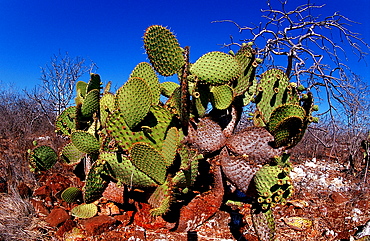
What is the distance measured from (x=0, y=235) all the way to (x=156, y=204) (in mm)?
1372

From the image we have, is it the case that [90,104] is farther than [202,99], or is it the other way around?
[90,104]

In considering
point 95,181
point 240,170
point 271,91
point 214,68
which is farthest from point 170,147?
point 271,91

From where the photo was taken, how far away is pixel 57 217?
8.47 ft

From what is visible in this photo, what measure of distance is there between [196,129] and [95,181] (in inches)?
39.5

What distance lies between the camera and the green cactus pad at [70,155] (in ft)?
9.96

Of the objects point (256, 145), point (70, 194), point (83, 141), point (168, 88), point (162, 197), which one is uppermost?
point (168, 88)

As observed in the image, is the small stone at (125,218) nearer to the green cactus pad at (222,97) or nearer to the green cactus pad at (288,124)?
the green cactus pad at (222,97)

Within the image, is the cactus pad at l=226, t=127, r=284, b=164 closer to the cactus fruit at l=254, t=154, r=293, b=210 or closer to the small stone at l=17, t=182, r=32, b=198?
the cactus fruit at l=254, t=154, r=293, b=210

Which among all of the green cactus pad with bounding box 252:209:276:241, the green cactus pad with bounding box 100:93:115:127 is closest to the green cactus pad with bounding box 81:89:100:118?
the green cactus pad with bounding box 100:93:115:127

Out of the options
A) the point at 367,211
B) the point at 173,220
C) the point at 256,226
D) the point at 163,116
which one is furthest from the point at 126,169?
the point at 367,211

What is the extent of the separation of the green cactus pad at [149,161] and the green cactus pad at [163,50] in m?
0.57

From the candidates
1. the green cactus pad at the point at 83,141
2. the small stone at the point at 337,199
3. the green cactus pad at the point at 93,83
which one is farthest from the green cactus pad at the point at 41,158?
the small stone at the point at 337,199

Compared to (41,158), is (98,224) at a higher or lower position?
lower

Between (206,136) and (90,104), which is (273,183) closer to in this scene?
(206,136)
